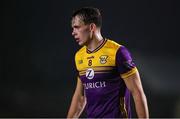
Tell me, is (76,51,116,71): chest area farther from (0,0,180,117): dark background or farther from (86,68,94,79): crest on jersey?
(0,0,180,117): dark background

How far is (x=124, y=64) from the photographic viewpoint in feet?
6.13

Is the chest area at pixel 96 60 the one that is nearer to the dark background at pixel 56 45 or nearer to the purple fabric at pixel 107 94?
the purple fabric at pixel 107 94

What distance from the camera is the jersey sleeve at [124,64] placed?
6.11 ft

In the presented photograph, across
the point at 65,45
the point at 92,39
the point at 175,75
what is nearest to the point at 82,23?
the point at 92,39

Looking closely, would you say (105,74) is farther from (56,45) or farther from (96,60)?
(56,45)

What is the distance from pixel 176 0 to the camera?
4082mm

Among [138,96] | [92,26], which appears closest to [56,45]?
[92,26]

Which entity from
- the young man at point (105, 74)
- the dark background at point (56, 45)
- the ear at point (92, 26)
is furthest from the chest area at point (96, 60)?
the dark background at point (56, 45)

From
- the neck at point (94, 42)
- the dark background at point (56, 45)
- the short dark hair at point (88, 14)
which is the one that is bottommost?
the dark background at point (56, 45)

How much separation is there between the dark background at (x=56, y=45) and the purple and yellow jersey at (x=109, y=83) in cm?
207

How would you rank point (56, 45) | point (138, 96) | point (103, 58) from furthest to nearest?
point (56, 45), point (103, 58), point (138, 96)

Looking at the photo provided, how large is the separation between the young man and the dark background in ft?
6.55

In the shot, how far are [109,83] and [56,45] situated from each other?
2200mm

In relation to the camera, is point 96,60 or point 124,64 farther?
point 96,60
